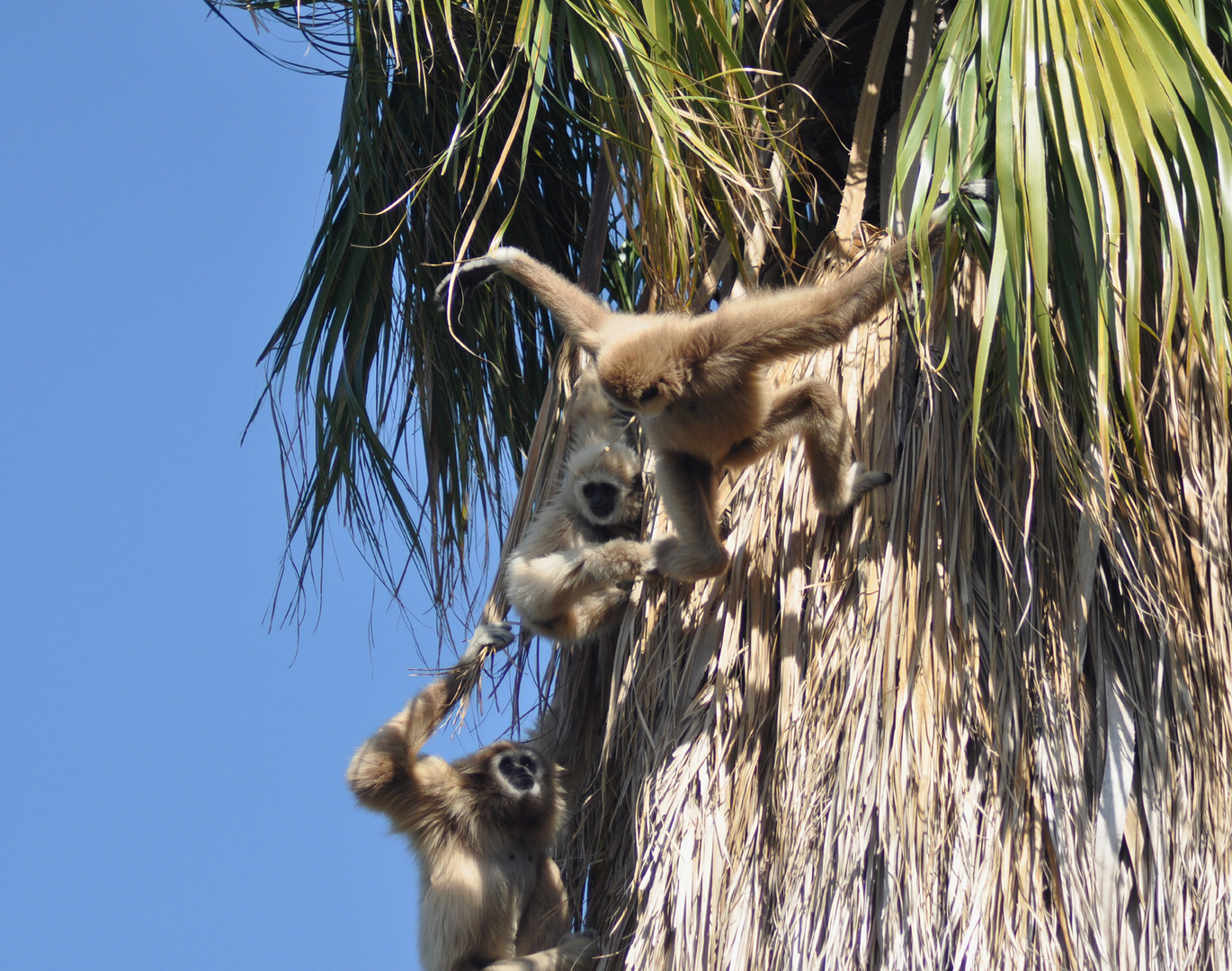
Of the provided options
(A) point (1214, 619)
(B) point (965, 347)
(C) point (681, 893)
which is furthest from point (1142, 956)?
(B) point (965, 347)

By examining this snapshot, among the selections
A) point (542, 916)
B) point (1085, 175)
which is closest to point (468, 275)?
point (1085, 175)

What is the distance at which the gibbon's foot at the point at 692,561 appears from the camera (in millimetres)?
4867

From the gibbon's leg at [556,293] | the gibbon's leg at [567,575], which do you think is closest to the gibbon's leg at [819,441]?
the gibbon's leg at [567,575]

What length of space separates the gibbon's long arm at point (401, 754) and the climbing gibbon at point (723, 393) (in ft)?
4.38

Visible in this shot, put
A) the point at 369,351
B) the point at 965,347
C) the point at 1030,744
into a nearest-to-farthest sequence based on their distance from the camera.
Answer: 1. the point at 1030,744
2. the point at 965,347
3. the point at 369,351

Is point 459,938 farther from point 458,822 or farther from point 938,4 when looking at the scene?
point 938,4

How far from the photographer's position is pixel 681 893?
4430 millimetres

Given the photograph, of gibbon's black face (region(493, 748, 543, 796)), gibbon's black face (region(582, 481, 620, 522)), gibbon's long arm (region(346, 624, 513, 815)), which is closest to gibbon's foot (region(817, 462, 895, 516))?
gibbon's black face (region(582, 481, 620, 522))

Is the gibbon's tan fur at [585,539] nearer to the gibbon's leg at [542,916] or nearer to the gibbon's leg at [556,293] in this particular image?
the gibbon's leg at [556,293]

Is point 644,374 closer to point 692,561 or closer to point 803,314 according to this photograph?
point 803,314

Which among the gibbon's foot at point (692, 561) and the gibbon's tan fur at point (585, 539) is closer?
the gibbon's foot at point (692, 561)

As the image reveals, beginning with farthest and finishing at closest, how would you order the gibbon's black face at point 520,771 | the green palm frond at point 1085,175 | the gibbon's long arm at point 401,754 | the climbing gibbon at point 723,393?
the gibbon's black face at point 520,771
the gibbon's long arm at point 401,754
the climbing gibbon at point 723,393
the green palm frond at point 1085,175

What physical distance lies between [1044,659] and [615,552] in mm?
1778

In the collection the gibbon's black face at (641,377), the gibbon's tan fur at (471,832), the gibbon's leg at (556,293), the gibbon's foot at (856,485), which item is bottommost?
the gibbon's tan fur at (471,832)
